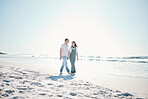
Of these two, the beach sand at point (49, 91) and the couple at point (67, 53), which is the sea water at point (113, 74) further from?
the beach sand at point (49, 91)

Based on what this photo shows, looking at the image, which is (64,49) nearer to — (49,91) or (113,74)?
(113,74)

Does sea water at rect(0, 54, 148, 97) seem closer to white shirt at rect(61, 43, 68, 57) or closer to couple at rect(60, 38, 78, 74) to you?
couple at rect(60, 38, 78, 74)

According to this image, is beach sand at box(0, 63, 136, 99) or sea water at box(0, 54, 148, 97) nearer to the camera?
beach sand at box(0, 63, 136, 99)

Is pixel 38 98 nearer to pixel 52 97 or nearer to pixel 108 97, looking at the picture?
pixel 52 97

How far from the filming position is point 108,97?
3.36 meters

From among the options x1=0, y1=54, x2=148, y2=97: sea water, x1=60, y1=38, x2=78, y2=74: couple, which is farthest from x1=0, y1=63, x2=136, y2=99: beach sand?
x1=60, y1=38, x2=78, y2=74: couple

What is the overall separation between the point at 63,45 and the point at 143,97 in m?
5.41

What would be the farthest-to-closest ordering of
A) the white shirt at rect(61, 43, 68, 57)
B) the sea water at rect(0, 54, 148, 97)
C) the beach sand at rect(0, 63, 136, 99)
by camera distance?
1. the white shirt at rect(61, 43, 68, 57)
2. the sea water at rect(0, 54, 148, 97)
3. the beach sand at rect(0, 63, 136, 99)

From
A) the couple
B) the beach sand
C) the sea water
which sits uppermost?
the couple

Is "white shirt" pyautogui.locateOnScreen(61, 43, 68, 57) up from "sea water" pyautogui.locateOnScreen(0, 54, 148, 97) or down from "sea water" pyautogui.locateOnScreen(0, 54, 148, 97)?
up

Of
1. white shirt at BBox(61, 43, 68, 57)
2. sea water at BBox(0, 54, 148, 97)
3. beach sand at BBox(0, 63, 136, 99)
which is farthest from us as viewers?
white shirt at BBox(61, 43, 68, 57)

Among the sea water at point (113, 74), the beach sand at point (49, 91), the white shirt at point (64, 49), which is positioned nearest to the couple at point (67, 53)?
the white shirt at point (64, 49)

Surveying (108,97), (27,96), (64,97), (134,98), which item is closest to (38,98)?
(27,96)

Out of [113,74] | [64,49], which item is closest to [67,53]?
[64,49]
